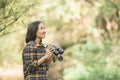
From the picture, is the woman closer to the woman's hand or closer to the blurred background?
the woman's hand

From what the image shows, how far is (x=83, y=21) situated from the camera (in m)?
20.2

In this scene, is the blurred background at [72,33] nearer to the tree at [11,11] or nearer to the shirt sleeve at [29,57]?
the tree at [11,11]

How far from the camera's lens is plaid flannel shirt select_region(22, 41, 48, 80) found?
20.2ft

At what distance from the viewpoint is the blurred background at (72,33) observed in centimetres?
766

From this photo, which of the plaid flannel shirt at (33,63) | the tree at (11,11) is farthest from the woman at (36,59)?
the tree at (11,11)

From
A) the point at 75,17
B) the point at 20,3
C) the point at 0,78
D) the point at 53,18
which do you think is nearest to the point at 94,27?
the point at 75,17

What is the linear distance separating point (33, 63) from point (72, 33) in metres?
15.2

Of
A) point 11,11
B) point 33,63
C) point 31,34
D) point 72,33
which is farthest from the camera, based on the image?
point 72,33

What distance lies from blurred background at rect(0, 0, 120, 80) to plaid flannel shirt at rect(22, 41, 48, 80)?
1.28 meters

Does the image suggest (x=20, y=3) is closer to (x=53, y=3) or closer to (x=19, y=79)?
(x=19, y=79)

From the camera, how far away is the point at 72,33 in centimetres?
2127

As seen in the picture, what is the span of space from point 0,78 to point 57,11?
10.1 metres

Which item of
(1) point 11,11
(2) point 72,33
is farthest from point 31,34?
(2) point 72,33

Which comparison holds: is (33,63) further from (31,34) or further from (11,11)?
(11,11)
